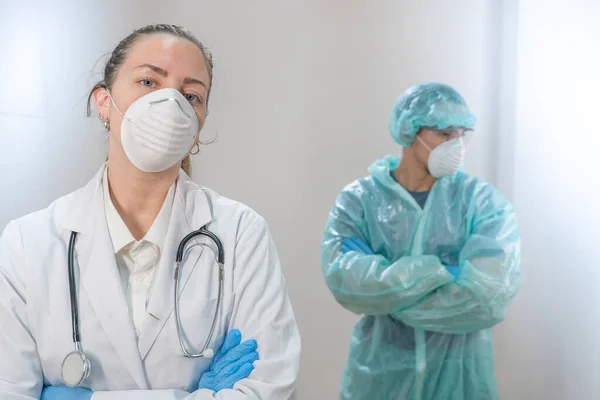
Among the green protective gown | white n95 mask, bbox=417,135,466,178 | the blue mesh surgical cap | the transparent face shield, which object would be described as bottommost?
the green protective gown

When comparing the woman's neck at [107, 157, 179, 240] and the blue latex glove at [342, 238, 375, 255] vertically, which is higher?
the woman's neck at [107, 157, 179, 240]

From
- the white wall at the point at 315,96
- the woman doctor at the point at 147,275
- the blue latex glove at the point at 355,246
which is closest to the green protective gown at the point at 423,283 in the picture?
the blue latex glove at the point at 355,246

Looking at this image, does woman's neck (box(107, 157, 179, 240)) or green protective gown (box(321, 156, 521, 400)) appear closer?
woman's neck (box(107, 157, 179, 240))

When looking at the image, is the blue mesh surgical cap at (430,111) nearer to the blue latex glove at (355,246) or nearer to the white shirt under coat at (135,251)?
the blue latex glove at (355,246)

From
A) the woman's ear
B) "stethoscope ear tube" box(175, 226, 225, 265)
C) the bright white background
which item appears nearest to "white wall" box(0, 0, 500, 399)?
the bright white background

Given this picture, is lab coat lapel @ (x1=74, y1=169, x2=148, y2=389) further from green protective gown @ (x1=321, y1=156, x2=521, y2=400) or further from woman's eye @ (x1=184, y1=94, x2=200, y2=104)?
green protective gown @ (x1=321, y1=156, x2=521, y2=400)

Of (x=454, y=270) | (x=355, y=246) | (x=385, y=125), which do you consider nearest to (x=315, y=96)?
(x=385, y=125)

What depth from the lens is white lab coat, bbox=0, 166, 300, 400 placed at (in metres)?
1.22

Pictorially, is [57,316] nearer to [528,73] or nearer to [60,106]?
[60,106]

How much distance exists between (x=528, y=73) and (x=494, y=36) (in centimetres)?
21

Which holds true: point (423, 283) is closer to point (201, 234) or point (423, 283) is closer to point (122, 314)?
point (201, 234)

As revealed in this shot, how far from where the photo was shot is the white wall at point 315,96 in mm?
2584

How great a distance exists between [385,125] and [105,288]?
169cm

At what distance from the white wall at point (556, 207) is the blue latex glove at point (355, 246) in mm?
857
